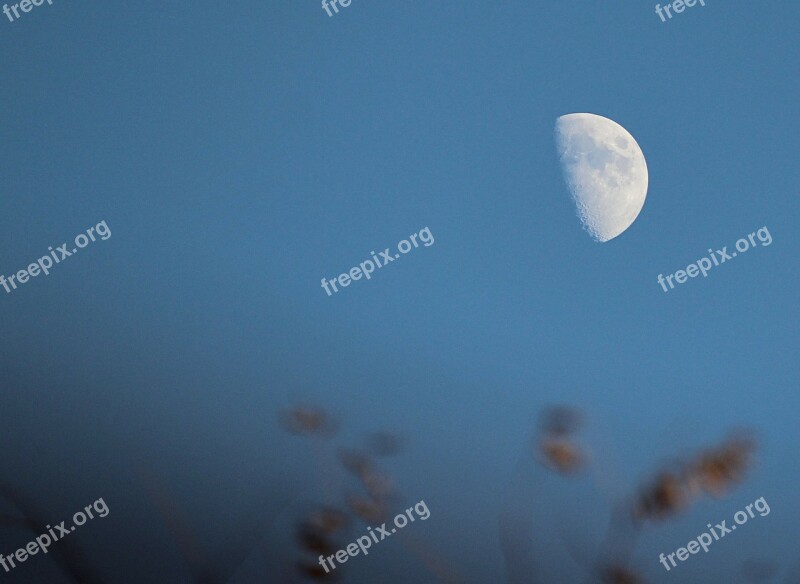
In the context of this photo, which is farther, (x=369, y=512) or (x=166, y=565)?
(x=166, y=565)

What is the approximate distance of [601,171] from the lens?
29.5 feet

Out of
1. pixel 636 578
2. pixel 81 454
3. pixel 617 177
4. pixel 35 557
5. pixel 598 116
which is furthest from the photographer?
pixel 598 116

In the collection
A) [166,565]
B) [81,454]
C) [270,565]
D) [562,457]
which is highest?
[81,454]

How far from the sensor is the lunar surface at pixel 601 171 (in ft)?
28.9

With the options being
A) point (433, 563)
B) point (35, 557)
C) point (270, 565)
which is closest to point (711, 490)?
point (433, 563)

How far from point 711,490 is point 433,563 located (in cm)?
104

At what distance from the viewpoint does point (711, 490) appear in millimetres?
2842

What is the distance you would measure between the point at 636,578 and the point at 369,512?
3.06 feet

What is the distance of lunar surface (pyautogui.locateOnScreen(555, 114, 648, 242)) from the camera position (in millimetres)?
8820

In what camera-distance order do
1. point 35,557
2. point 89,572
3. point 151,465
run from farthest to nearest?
1. point 35,557
2. point 151,465
3. point 89,572

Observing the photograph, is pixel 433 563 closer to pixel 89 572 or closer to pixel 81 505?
pixel 89 572

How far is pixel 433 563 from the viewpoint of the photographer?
2.49 meters

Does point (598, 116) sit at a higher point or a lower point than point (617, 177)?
higher

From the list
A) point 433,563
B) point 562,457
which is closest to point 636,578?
point 562,457
